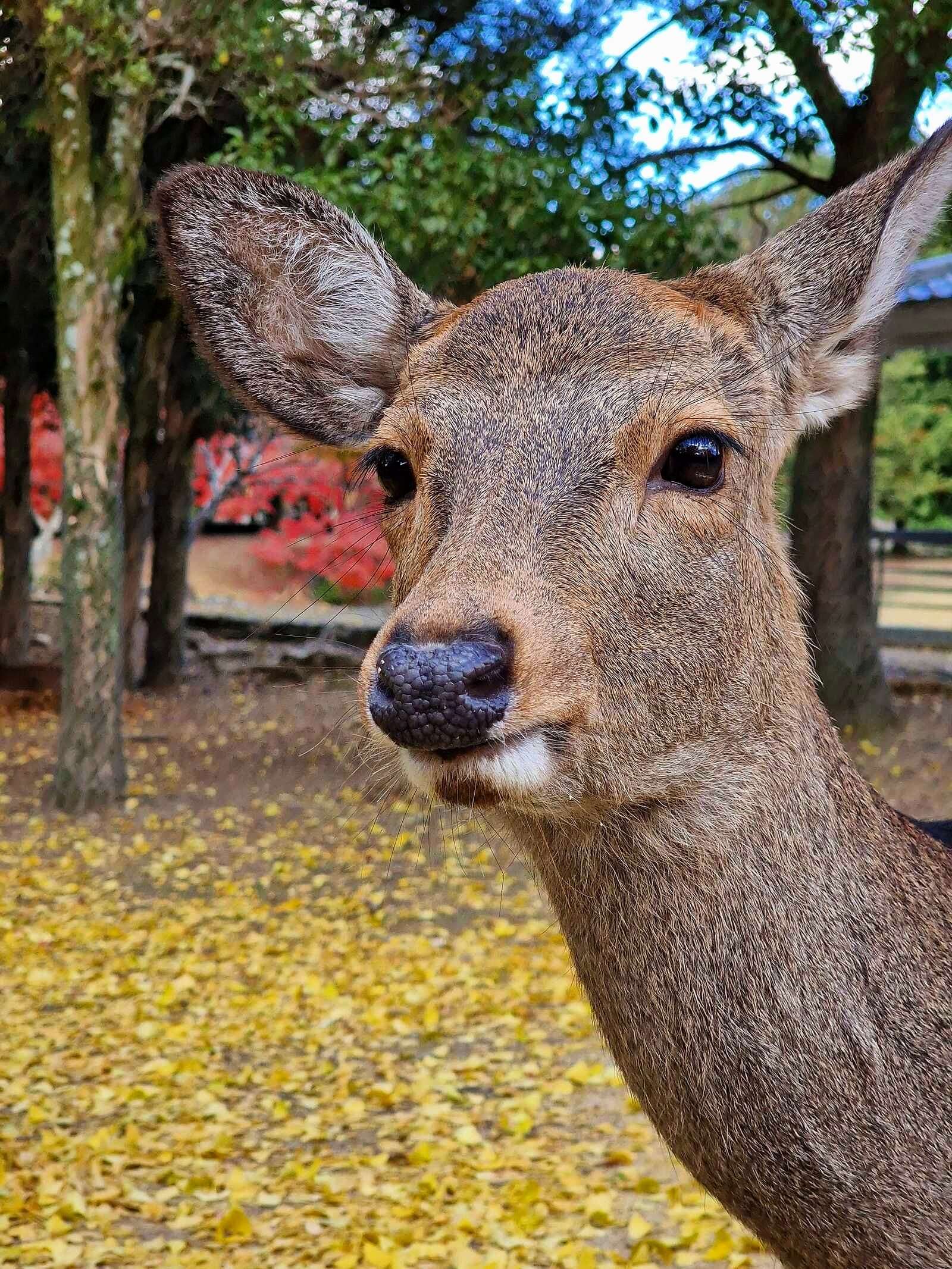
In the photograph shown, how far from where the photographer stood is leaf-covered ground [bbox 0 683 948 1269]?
4.04 meters

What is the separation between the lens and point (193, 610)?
61.0ft

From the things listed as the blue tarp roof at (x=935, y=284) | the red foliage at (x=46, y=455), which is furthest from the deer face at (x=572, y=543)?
the red foliage at (x=46, y=455)

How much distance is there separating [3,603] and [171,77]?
7.82m

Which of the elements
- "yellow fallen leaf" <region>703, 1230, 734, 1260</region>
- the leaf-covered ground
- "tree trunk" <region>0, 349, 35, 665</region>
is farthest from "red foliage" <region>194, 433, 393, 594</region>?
"yellow fallen leaf" <region>703, 1230, 734, 1260</region>

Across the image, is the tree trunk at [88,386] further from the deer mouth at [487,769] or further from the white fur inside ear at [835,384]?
the deer mouth at [487,769]

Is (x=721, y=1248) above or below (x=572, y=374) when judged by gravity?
below

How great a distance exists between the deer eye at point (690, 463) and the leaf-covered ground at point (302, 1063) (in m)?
0.75

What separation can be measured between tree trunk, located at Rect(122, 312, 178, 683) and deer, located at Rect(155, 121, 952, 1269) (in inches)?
343

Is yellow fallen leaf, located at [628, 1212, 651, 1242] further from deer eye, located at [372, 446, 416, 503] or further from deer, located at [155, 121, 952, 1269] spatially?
deer eye, located at [372, 446, 416, 503]

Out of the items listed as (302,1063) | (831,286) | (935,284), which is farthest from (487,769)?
(935,284)

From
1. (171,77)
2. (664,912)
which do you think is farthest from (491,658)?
(171,77)

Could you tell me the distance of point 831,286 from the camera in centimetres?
236

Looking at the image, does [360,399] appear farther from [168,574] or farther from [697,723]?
[168,574]

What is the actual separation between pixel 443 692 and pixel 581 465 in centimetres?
59
